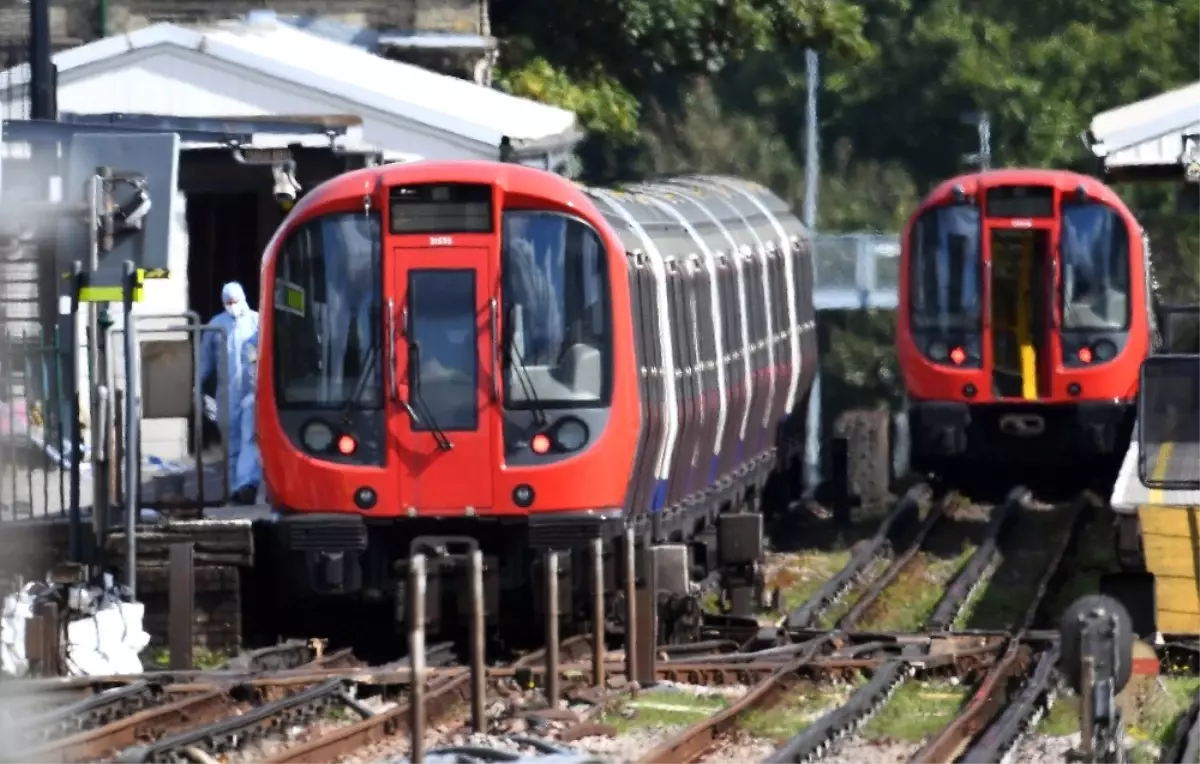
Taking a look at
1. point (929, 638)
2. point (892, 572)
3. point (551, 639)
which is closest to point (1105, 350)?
point (892, 572)

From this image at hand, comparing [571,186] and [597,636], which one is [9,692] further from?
[571,186]

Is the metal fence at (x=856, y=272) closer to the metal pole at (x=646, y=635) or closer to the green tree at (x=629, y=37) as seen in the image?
the green tree at (x=629, y=37)

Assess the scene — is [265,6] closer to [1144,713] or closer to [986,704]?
[986,704]

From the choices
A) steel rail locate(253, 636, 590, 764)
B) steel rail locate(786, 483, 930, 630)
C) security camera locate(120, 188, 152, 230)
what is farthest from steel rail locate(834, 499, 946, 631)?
security camera locate(120, 188, 152, 230)

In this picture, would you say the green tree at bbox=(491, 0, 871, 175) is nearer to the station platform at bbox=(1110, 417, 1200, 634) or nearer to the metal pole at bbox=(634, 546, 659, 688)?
the station platform at bbox=(1110, 417, 1200, 634)

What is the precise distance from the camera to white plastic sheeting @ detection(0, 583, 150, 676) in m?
13.8

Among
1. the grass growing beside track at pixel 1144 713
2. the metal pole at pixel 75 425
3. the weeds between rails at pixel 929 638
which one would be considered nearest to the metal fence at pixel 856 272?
the weeds between rails at pixel 929 638

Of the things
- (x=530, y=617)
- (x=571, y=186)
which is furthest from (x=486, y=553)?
(x=571, y=186)

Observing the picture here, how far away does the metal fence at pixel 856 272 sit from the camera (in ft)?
129

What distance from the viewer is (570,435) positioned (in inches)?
590

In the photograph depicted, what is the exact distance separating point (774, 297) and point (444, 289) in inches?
300

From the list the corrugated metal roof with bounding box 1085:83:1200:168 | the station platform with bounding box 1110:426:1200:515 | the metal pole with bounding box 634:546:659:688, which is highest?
the corrugated metal roof with bounding box 1085:83:1200:168

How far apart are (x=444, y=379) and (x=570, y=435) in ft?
2.28

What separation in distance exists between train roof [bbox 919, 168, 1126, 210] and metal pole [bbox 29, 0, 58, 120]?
24.5 ft
